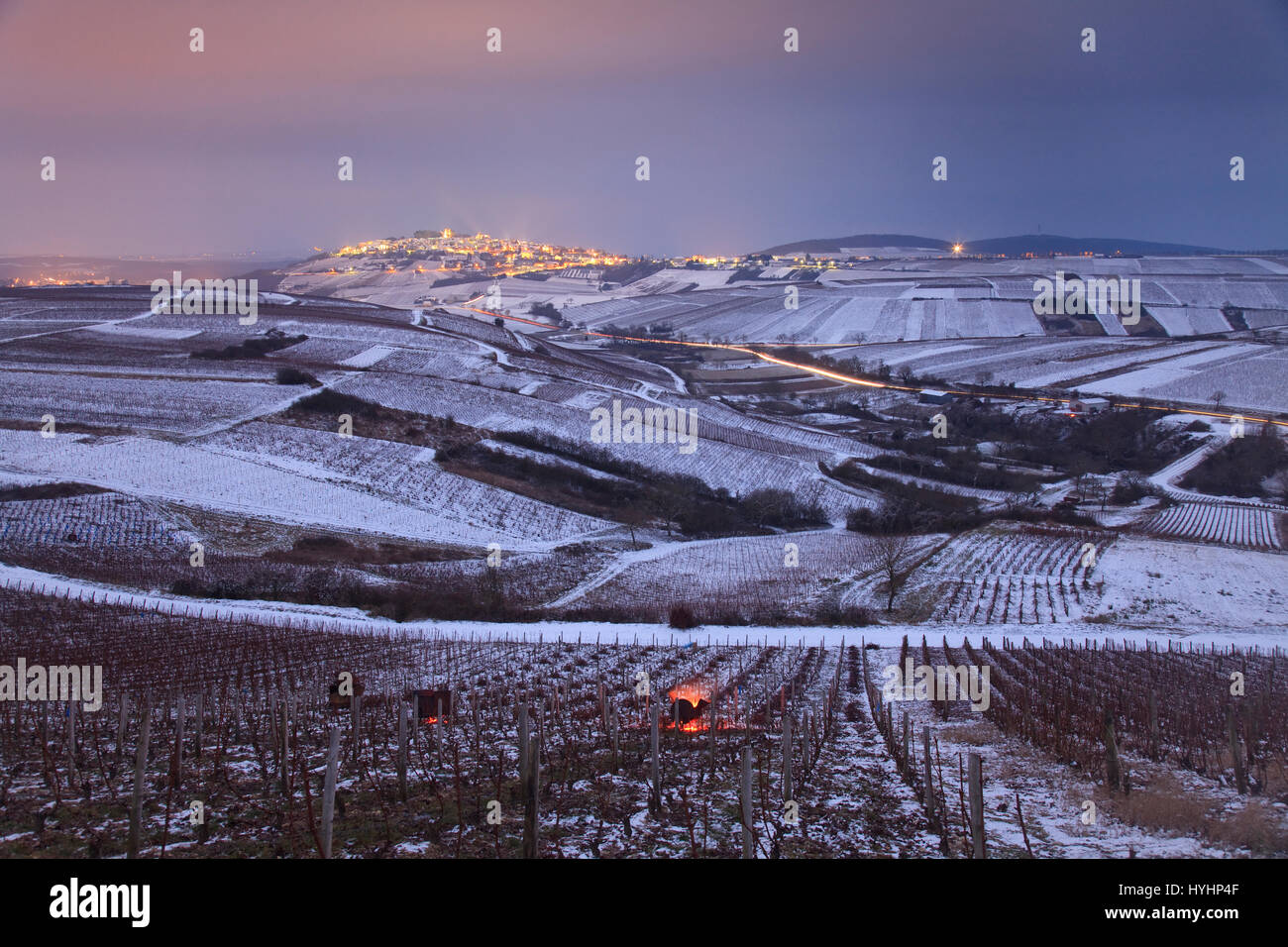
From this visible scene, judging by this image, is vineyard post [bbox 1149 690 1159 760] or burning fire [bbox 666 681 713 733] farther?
burning fire [bbox 666 681 713 733]

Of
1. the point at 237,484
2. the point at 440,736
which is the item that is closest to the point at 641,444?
the point at 237,484

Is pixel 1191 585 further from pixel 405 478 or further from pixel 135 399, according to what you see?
pixel 135 399

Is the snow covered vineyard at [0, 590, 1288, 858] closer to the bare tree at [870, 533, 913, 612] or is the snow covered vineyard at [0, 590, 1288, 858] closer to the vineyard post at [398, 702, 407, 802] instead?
the vineyard post at [398, 702, 407, 802]

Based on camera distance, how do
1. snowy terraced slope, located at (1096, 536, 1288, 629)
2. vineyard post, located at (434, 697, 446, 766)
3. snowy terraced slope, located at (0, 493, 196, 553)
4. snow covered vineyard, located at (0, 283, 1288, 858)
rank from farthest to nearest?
snowy terraced slope, located at (0, 493, 196, 553), snowy terraced slope, located at (1096, 536, 1288, 629), vineyard post, located at (434, 697, 446, 766), snow covered vineyard, located at (0, 283, 1288, 858)

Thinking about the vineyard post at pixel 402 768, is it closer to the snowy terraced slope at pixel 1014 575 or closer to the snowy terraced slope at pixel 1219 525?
the snowy terraced slope at pixel 1014 575

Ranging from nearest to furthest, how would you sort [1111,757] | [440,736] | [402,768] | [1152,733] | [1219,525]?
[1111,757]
[402,768]
[440,736]
[1152,733]
[1219,525]

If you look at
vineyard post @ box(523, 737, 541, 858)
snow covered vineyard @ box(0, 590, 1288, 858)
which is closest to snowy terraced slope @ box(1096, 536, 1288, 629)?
snow covered vineyard @ box(0, 590, 1288, 858)

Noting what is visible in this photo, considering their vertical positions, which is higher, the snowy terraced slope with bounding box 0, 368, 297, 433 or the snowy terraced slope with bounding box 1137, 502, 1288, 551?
the snowy terraced slope with bounding box 0, 368, 297, 433

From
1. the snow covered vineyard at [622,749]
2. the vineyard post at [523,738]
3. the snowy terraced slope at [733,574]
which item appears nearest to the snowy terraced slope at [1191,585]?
the snow covered vineyard at [622,749]
